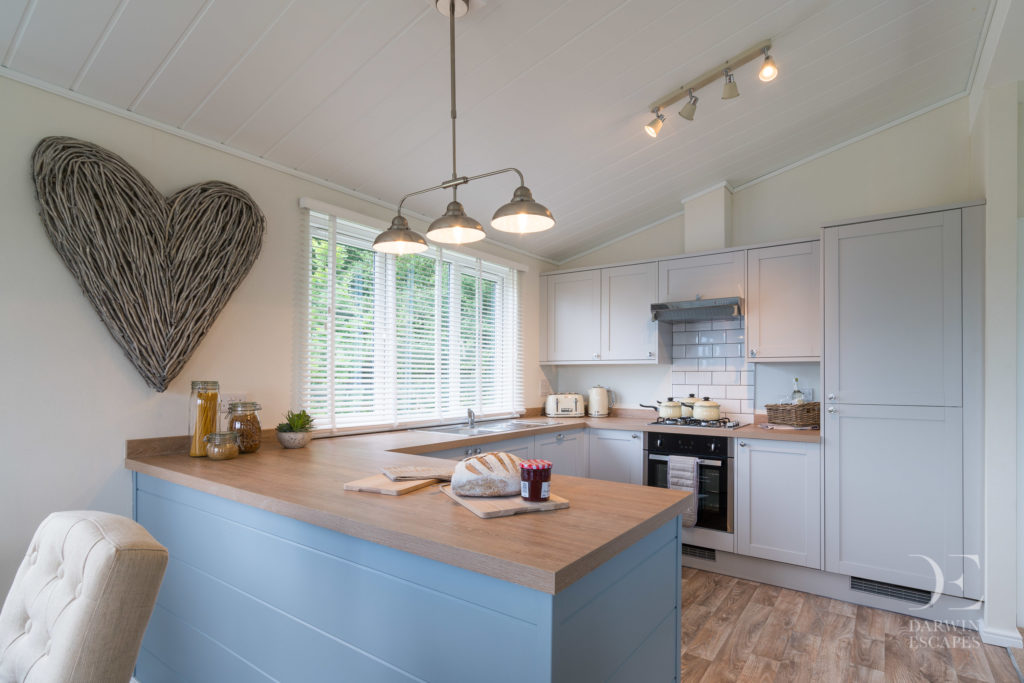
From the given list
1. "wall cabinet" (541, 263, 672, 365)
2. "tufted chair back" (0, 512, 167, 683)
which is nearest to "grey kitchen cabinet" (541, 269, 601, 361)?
"wall cabinet" (541, 263, 672, 365)

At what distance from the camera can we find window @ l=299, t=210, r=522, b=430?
2.86 metres

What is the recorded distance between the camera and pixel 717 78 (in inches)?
105

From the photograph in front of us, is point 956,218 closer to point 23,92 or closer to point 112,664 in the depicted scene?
point 112,664

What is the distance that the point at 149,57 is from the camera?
73.8 inches

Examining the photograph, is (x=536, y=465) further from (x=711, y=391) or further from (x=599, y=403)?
(x=599, y=403)

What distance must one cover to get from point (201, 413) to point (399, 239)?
1.10 meters

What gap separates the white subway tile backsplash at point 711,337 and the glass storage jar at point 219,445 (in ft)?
10.8

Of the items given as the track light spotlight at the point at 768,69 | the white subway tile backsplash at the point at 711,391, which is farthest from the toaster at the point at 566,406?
the track light spotlight at the point at 768,69

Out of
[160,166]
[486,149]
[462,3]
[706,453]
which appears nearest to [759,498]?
[706,453]

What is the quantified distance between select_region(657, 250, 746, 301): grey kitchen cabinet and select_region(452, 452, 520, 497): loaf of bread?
2781 mm

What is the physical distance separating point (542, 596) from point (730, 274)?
10.6ft

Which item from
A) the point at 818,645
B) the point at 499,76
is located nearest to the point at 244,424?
the point at 499,76

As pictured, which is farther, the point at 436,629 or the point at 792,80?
the point at 792,80

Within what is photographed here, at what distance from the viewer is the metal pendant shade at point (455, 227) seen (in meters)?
1.76
